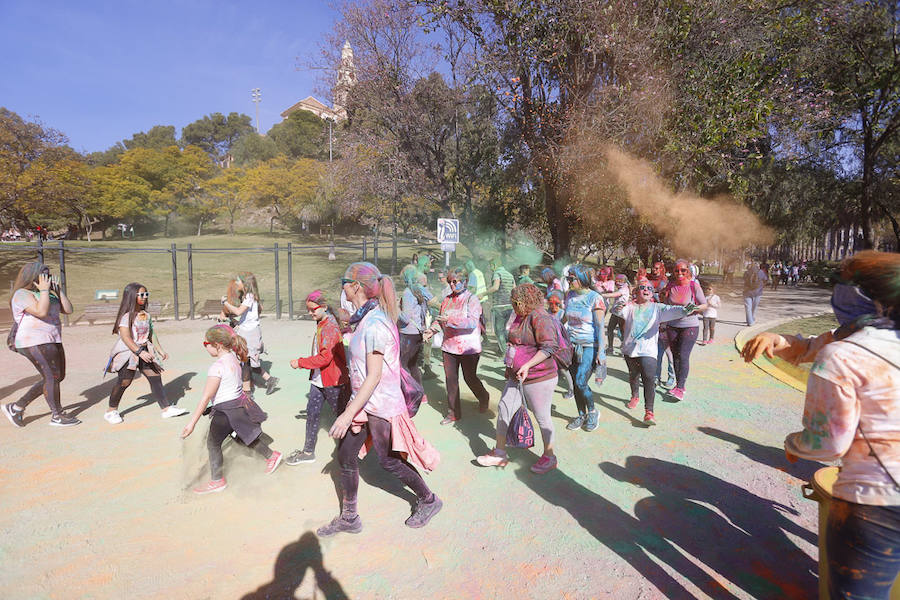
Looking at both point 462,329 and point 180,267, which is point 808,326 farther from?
point 180,267

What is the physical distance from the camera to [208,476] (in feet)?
13.5

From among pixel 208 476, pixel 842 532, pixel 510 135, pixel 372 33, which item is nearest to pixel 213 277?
pixel 372 33

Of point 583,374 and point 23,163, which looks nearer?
point 583,374

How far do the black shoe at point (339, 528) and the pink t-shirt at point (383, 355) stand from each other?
89 centimetres

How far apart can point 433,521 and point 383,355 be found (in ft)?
4.73

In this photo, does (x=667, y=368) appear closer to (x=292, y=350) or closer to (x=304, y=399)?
(x=304, y=399)

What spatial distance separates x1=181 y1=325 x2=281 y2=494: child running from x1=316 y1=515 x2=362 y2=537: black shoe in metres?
1.10

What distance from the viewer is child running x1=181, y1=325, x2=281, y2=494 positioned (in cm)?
388

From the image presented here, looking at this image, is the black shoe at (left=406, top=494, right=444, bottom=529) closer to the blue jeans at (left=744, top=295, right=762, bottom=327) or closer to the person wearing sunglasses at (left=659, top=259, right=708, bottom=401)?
the person wearing sunglasses at (left=659, top=259, right=708, bottom=401)

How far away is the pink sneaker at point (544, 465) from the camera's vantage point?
429cm

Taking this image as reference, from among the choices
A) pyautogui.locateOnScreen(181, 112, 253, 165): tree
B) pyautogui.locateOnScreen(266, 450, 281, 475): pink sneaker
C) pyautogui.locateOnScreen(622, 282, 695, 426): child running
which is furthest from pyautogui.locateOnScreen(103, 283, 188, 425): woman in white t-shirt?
pyautogui.locateOnScreen(181, 112, 253, 165): tree

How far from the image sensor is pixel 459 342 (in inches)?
207

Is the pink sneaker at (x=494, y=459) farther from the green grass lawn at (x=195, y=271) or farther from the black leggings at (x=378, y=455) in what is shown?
the green grass lawn at (x=195, y=271)

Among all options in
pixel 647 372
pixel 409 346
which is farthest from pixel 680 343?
pixel 409 346
